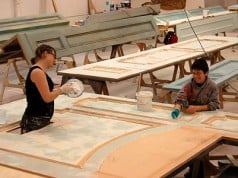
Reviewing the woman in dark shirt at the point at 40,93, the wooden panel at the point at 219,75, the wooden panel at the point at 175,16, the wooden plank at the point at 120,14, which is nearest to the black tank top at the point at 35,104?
the woman in dark shirt at the point at 40,93

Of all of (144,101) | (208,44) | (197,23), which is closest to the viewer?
(144,101)

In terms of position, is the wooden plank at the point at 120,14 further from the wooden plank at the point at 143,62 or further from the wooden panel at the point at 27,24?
the wooden plank at the point at 143,62

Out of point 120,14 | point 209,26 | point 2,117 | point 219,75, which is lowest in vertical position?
point 219,75

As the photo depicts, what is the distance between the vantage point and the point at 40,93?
3109 millimetres

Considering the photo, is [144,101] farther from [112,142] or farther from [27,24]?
[27,24]

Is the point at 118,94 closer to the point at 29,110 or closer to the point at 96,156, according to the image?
the point at 29,110

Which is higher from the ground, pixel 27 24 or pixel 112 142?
pixel 27 24

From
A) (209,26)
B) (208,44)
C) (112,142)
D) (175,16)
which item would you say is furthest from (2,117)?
(175,16)

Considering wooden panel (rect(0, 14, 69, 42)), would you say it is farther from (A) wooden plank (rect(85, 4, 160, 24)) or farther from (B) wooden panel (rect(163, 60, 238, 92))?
(B) wooden panel (rect(163, 60, 238, 92))

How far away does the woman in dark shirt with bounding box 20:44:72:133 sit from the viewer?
3080 mm

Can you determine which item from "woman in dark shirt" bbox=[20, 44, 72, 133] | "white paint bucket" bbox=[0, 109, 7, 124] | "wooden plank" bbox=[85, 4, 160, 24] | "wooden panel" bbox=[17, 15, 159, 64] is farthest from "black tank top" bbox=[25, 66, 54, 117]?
"wooden plank" bbox=[85, 4, 160, 24]

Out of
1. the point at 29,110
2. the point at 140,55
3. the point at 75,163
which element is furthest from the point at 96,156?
the point at 140,55

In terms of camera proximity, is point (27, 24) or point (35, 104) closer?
point (35, 104)

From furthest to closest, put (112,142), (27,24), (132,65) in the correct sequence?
(27,24) < (132,65) < (112,142)
